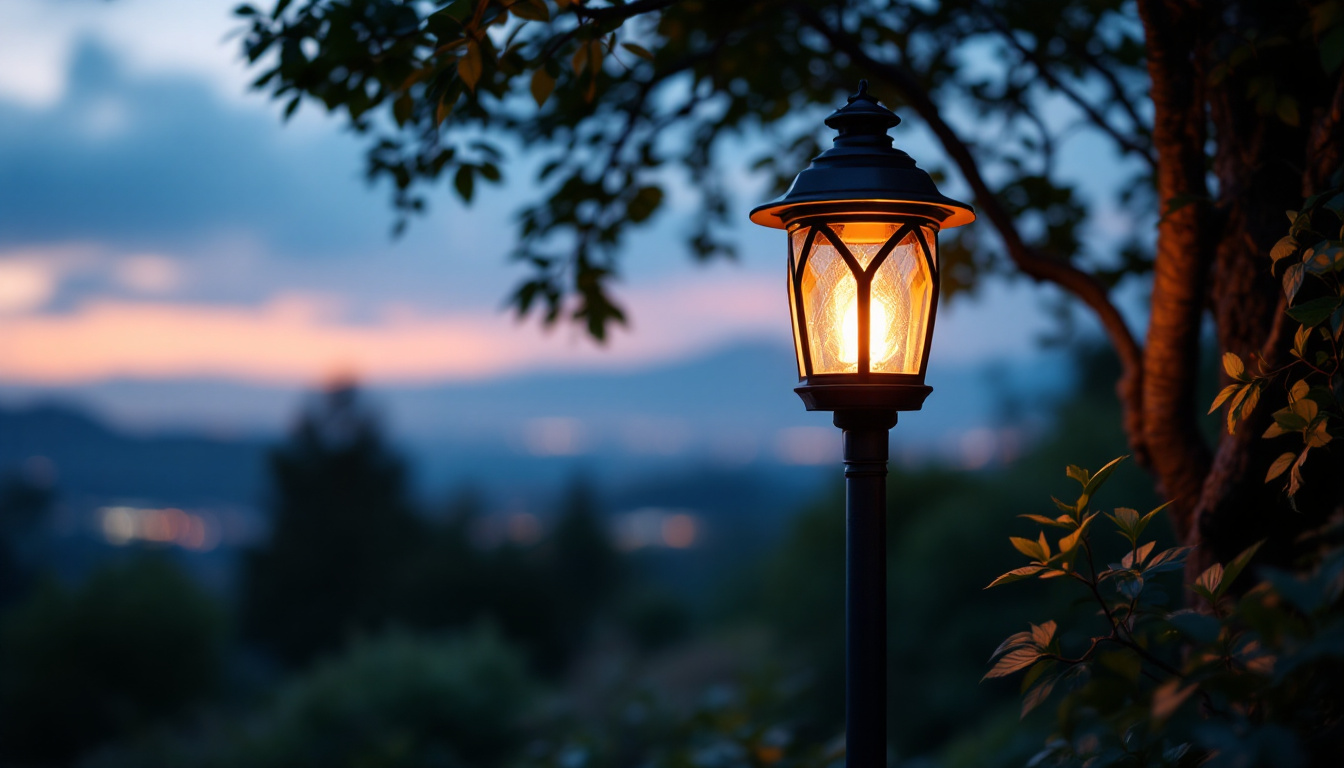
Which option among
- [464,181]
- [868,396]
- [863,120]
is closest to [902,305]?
[868,396]

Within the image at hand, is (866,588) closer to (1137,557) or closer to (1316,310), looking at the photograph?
(1137,557)

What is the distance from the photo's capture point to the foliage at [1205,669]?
1250 millimetres

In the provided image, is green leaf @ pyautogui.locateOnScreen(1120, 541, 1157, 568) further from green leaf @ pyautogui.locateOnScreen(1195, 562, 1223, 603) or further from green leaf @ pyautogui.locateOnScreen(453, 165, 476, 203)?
green leaf @ pyautogui.locateOnScreen(453, 165, 476, 203)

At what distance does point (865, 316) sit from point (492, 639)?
56.2ft

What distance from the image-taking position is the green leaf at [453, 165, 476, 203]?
3.40m

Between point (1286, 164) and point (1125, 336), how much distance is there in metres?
0.81

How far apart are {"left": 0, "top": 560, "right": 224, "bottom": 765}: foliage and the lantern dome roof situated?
38.5 m

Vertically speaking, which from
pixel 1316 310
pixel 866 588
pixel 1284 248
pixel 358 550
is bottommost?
pixel 358 550

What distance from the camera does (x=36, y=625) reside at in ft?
114

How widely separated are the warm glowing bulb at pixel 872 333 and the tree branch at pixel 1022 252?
1470mm

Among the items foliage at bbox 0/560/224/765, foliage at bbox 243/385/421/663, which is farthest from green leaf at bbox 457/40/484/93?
foliage at bbox 243/385/421/663

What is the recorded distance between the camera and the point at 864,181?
2197 mm

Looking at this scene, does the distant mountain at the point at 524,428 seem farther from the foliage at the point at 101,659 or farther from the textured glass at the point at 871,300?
the textured glass at the point at 871,300

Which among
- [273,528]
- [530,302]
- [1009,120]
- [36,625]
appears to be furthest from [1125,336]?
[273,528]
